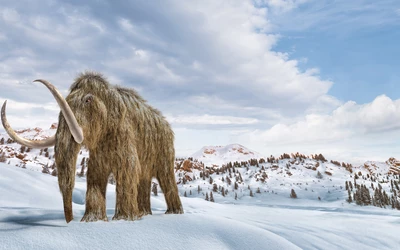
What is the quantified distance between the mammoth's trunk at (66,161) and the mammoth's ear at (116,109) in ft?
2.02

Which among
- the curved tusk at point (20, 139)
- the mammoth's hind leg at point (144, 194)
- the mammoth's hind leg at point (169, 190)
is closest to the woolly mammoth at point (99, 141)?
the curved tusk at point (20, 139)

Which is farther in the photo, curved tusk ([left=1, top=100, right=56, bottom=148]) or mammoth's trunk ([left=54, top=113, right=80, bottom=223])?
mammoth's trunk ([left=54, top=113, right=80, bottom=223])

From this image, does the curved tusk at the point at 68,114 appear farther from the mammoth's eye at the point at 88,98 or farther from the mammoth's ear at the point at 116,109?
the mammoth's ear at the point at 116,109

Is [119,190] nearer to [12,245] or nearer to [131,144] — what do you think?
[131,144]

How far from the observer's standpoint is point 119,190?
3539mm

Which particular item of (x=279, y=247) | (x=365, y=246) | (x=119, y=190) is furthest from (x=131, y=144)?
(x=365, y=246)

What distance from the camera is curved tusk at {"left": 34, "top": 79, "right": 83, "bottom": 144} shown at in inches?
114

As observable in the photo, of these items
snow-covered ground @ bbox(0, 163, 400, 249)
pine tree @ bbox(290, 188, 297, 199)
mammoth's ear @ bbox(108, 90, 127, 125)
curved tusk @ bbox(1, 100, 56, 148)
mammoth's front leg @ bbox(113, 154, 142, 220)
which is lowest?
pine tree @ bbox(290, 188, 297, 199)

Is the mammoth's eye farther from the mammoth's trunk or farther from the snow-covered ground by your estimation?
the snow-covered ground

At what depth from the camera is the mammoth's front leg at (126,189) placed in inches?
137

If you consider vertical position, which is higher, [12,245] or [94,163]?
[94,163]

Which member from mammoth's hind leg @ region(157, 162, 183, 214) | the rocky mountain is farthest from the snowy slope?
mammoth's hind leg @ region(157, 162, 183, 214)

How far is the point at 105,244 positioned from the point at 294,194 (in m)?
18.6

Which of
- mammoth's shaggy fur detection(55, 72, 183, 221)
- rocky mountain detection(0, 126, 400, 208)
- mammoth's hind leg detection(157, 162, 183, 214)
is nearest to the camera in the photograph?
mammoth's shaggy fur detection(55, 72, 183, 221)
